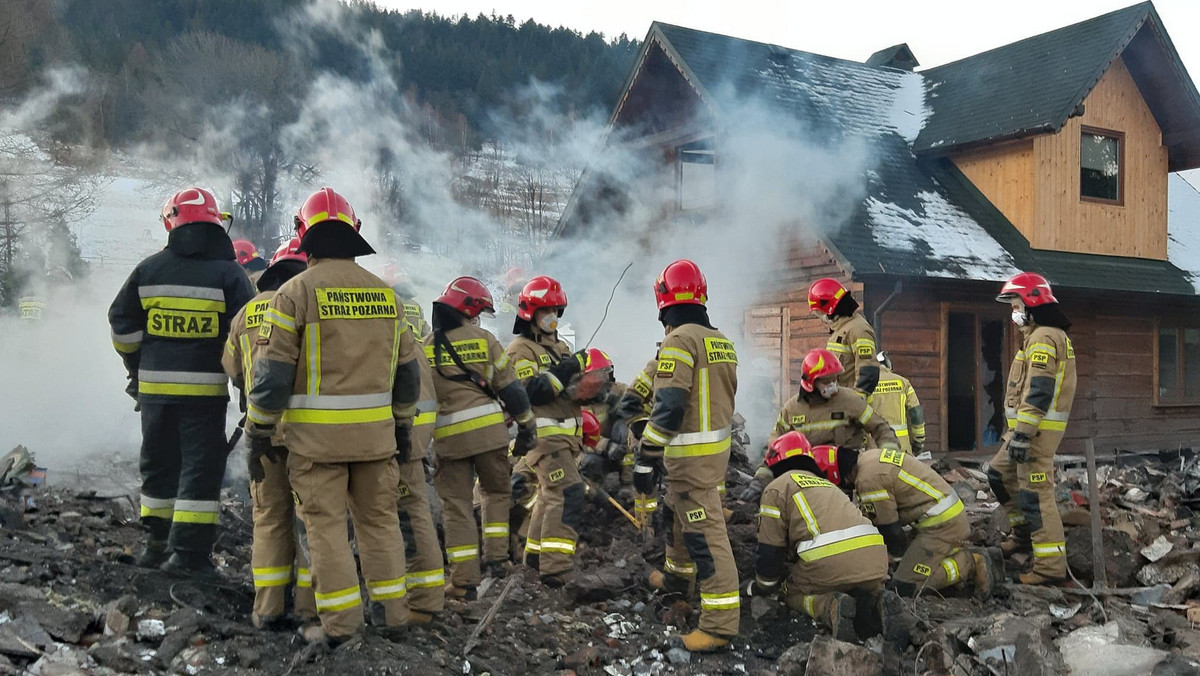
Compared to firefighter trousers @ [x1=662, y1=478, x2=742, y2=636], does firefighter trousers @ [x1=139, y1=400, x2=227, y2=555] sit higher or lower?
higher

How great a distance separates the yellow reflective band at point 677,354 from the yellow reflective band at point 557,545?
5.61ft

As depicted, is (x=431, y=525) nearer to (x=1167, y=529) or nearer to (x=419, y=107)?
(x=1167, y=529)

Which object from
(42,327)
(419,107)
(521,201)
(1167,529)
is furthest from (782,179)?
(419,107)

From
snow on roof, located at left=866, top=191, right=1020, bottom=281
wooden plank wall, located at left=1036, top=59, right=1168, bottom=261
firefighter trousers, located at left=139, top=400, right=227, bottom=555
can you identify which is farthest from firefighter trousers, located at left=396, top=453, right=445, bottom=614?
Answer: wooden plank wall, located at left=1036, top=59, right=1168, bottom=261

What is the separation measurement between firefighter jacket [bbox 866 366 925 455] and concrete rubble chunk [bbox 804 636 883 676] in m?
4.48

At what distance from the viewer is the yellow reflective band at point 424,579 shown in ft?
15.9

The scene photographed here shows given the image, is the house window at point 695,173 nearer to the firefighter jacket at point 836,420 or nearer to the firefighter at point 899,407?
the firefighter at point 899,407

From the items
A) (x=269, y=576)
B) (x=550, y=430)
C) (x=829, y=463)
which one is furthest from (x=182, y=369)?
(x=829, y=463)

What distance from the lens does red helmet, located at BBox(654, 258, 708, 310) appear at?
219 inches

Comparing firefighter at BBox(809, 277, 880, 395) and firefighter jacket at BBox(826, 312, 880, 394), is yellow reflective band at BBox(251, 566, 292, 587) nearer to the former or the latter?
firefighter at BBox(809, 277, 880, 395)

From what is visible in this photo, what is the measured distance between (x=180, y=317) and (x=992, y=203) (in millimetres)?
12372

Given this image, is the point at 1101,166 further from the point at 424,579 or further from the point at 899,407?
the point at 424,579

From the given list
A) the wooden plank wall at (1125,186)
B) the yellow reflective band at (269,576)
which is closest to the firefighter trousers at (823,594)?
the yellow reflective band at (269,576)

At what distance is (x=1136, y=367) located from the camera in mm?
14711
